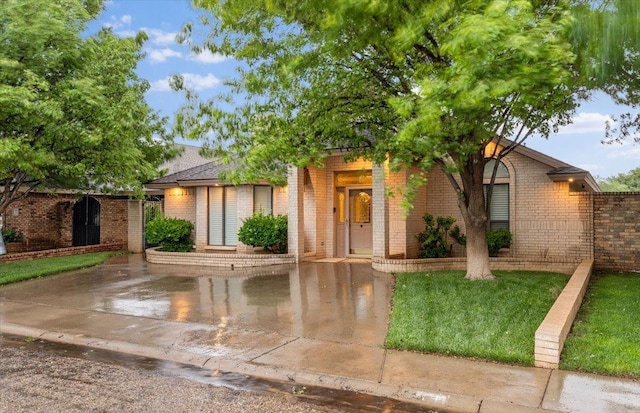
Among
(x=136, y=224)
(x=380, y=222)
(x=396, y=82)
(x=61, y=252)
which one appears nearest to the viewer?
(x=396, y=82)

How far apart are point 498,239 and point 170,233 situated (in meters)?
11.0

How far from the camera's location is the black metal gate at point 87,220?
22.5 m

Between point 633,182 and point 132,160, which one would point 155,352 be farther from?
point 633,182

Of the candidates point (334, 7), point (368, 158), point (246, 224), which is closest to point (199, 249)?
point (246, 224)

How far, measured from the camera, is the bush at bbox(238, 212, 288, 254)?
15.7m

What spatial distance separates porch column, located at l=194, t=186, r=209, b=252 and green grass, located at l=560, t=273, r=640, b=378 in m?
13.1

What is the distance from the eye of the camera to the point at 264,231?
15.8m

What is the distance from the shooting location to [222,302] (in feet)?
32.3

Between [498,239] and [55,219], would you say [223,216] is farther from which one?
[498,239]

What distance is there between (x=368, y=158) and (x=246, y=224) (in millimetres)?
6599

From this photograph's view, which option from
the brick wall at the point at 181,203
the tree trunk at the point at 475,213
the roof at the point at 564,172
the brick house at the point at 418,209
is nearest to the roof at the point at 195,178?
the brick wall at the point at 181,203

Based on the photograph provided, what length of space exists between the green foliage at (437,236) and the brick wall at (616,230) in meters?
3.64

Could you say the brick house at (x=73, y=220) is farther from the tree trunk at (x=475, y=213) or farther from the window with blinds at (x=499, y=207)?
the tree trunk at (x=475, y=213)

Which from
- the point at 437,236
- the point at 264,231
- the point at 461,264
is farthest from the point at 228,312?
the point at 437,236
